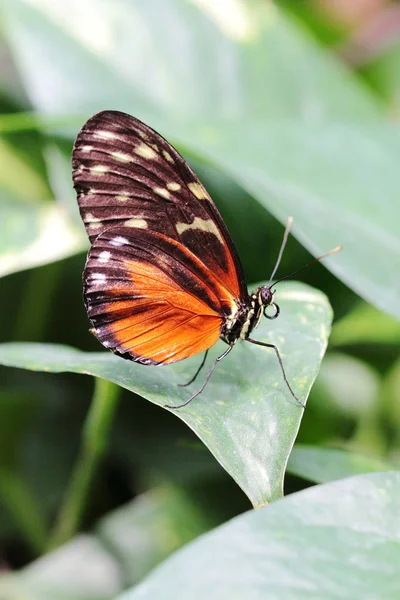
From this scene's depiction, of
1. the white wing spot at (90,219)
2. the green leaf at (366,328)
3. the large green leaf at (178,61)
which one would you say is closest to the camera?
the white wing spot at (90,219)

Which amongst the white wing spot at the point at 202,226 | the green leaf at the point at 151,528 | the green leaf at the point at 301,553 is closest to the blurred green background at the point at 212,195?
the green leaf at the point at 151,528

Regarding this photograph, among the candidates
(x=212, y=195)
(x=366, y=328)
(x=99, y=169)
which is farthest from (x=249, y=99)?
(x=99, y=169)

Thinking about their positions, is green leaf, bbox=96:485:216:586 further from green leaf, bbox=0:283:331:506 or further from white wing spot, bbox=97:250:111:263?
white wing spot, bbox=97:250:111:263

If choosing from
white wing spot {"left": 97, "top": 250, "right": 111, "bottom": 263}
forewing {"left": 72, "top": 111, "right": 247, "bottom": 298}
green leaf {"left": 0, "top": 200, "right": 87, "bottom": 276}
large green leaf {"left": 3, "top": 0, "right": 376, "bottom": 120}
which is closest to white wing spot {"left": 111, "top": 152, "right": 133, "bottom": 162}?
forewing {"left": 72, "top": 111, "right": 247, "bottom": 298}

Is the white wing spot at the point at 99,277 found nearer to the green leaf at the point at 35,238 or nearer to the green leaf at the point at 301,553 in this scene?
the green leaf at the point at 35,238

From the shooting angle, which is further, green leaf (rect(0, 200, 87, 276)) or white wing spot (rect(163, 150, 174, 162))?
green leaf (rect(0, 200, 87, 276))

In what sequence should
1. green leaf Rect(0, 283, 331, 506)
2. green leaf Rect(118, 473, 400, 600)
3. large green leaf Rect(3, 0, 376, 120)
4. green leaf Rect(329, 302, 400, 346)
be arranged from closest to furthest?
green leaf Rect(118, 473, 400, 600) < green leaf Rect(0, 283, 331, 506) < green leaf Rect(329, 302, 400, 346) < large green leaf Rect(3, 0, 376, 120)

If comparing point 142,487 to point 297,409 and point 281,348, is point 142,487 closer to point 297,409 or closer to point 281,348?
point 281,348
